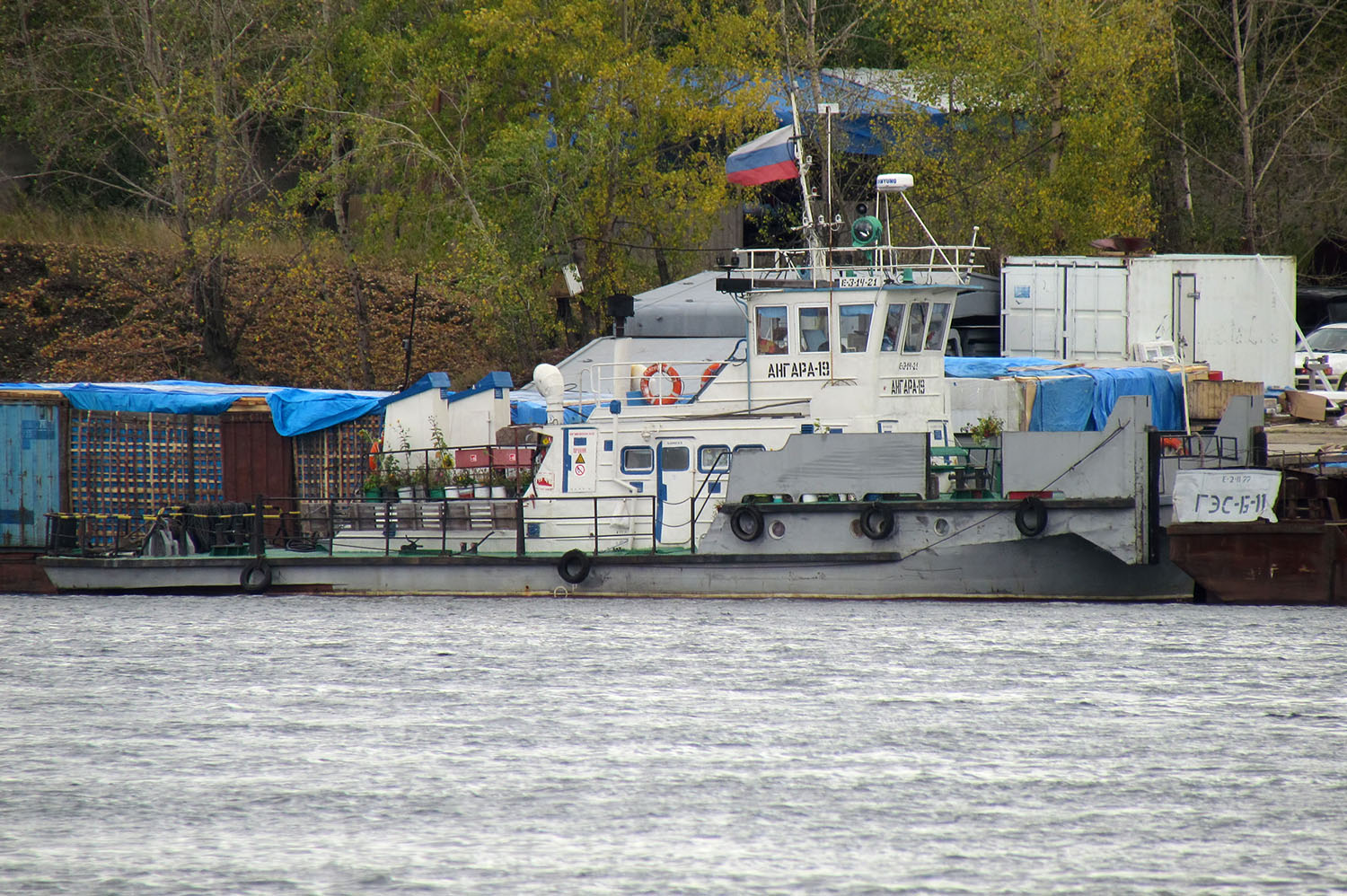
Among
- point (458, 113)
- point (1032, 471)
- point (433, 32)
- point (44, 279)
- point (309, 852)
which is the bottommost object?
point (309, 852)

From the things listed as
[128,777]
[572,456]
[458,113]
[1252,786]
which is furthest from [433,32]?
[1252,786]

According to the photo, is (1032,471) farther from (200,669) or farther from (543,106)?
(543,106)

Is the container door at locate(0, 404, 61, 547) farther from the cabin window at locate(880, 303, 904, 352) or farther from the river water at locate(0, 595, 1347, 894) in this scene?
the cabin window at locate(880, 303, 904, 352)

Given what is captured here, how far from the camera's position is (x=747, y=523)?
1756 cm

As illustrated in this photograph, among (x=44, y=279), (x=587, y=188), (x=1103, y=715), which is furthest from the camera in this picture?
(x=44, y=279)

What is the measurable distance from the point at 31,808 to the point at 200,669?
5.03 metres

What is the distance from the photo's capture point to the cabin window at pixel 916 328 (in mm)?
18141

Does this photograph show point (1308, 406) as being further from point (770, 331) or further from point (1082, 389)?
point (770, 331)

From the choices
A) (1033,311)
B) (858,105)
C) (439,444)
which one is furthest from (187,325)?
(1033,311)

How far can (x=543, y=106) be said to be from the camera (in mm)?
30078

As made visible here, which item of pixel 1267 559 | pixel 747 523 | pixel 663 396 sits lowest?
pixel 1267 559

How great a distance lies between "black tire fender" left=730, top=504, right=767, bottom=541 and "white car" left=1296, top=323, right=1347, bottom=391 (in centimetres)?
1435

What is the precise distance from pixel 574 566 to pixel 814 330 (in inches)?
174

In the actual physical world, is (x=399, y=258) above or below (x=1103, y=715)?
above
